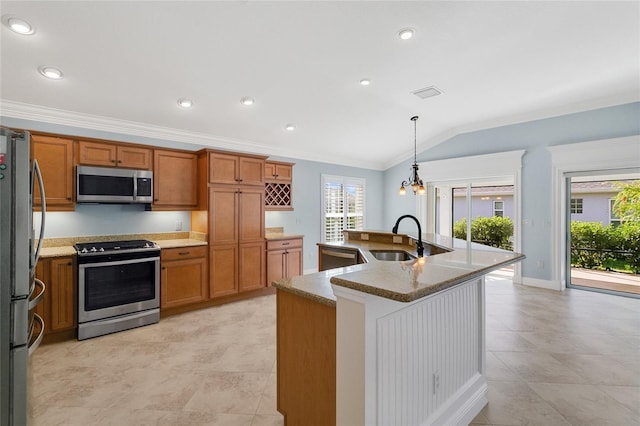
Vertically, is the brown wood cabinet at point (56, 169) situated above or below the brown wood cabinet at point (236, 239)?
above

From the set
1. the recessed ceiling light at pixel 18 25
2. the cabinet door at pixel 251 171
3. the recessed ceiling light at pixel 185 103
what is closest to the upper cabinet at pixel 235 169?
the cabinet door at pixel 251 171

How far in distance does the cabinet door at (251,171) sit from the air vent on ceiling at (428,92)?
97.6 inches

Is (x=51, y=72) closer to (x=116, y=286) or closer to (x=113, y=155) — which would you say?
(x=113, y=155)

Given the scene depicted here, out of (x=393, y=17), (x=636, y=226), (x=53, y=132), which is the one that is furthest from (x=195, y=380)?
(x=636, y=226)

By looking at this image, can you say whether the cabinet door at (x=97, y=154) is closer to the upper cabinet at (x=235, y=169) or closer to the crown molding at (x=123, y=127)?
the crown molding at (x=123, y=127)

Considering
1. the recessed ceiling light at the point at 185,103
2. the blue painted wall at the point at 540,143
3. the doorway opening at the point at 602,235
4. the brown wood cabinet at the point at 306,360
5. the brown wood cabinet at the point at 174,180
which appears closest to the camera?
the brown wood cabinet at the point at 306,360

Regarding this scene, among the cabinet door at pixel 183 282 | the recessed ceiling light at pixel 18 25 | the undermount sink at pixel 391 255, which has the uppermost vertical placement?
the recessed ceiling light at pixel 18 25

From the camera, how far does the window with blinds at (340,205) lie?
250 inches

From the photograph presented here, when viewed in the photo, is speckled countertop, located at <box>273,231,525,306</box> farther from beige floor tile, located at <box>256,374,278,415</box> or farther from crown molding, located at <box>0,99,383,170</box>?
crown molding, located at <box>0,99,383,170</box>

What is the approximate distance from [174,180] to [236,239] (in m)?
1.17

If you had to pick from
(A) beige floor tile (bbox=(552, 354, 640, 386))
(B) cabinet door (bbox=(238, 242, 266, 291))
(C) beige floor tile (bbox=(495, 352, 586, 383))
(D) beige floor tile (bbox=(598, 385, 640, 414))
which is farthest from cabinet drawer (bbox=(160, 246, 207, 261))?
(D) beige floor tile (bbox=(598, 385, 640, 414))

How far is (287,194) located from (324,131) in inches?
51.2

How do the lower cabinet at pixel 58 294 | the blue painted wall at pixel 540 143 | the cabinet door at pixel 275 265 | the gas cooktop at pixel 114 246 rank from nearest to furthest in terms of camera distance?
1. the lower cabinet at pixel 58 294
2. the gas cooktop at pixel 114 246
3. the blue painted wall at pixel 540 143
4. the cabinet door at pixel 275 265

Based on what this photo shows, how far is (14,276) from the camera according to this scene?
1.59 metres
